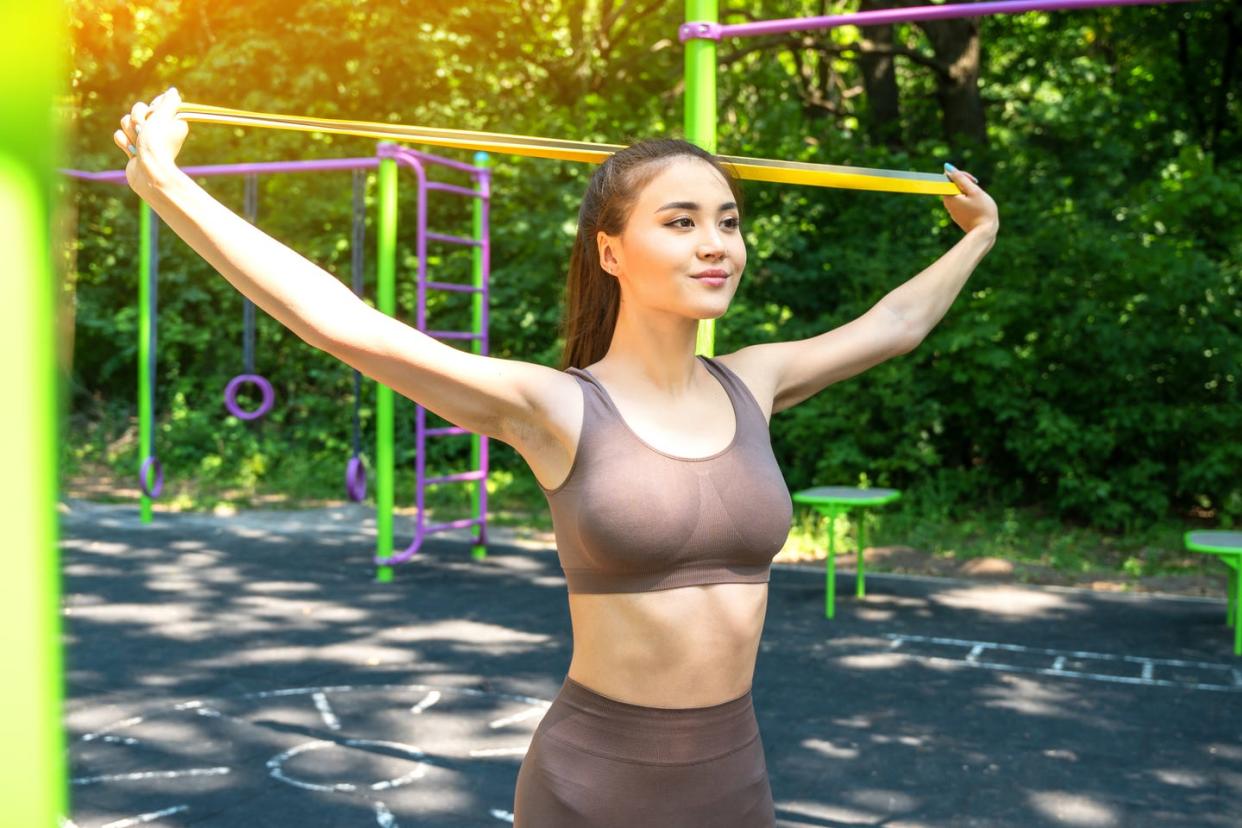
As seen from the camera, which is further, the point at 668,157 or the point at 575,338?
the point at 575,338

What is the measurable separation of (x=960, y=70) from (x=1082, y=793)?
8.63 metres

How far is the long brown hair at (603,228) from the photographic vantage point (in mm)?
1804

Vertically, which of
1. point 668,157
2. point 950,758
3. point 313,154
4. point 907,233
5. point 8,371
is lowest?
A: point 950,758

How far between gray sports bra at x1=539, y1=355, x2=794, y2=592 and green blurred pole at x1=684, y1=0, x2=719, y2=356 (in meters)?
1.21

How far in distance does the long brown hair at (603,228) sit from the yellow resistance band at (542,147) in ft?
0.37

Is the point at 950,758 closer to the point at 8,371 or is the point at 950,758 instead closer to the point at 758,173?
the point at 758,173

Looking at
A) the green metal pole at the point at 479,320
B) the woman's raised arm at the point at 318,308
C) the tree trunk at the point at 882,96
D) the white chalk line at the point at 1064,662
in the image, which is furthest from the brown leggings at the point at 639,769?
the tree trunk at the point at 882,96

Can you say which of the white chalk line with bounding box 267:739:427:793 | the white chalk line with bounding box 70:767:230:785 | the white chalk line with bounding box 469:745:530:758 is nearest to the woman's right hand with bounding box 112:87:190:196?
the white chalk line with bounding box 267:739:427:793

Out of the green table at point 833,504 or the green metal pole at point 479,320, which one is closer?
the green table at point 833,504

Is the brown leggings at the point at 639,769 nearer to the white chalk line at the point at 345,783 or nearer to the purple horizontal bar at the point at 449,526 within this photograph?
the white chalk line at the point at 345,783

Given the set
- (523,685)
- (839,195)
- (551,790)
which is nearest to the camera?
(551,790)

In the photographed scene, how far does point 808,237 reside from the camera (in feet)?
36.4

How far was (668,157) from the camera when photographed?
1818 mm

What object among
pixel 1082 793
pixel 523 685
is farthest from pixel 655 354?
pixel 523 685
